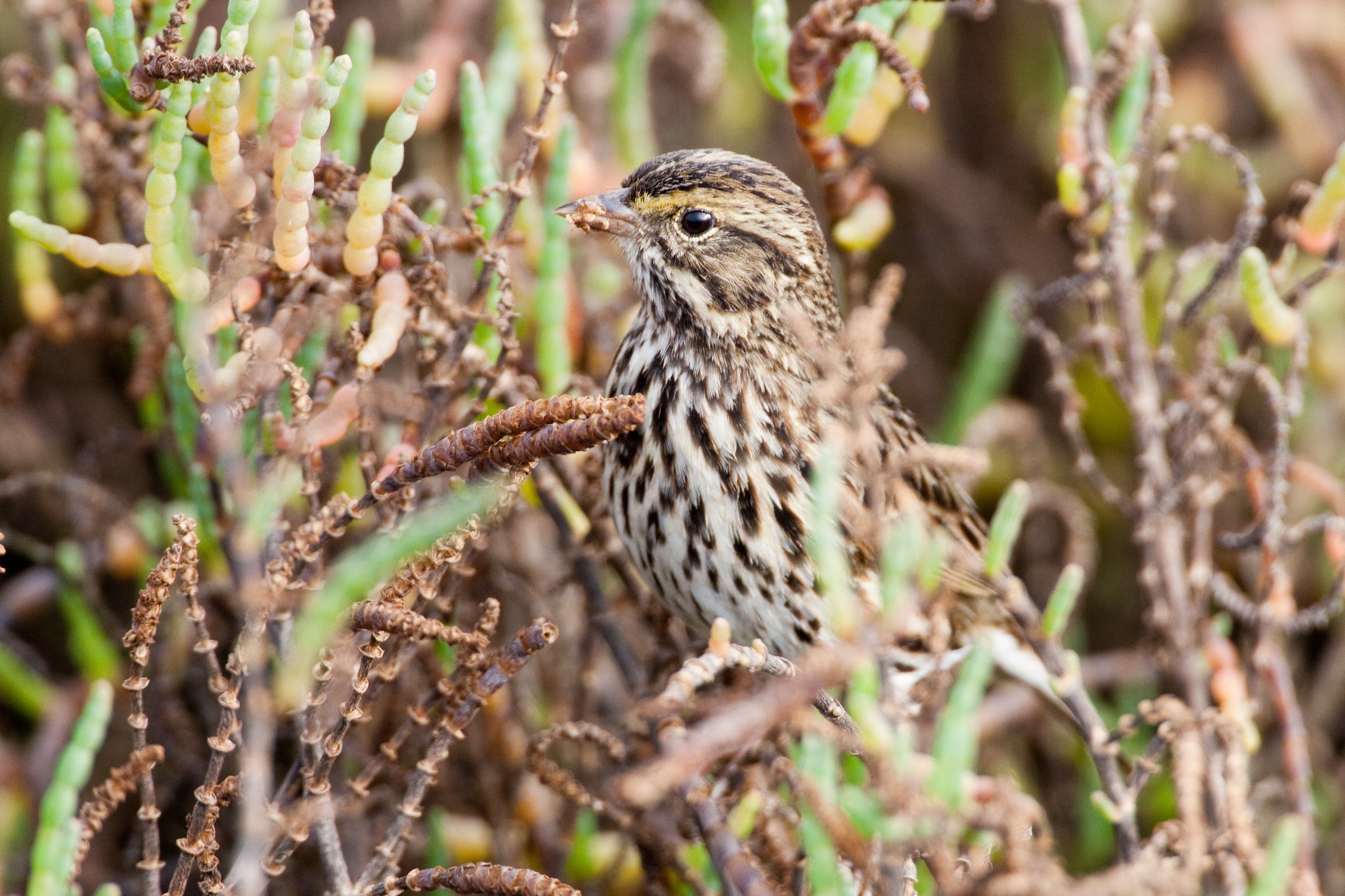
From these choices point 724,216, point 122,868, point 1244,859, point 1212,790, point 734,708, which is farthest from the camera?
point 122,868

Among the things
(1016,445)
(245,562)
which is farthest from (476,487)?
(1016,445)

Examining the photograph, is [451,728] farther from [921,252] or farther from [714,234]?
[921,252]

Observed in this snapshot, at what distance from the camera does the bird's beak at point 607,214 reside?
2340mm

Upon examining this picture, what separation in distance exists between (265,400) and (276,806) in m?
A: 0.57

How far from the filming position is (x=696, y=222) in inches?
101

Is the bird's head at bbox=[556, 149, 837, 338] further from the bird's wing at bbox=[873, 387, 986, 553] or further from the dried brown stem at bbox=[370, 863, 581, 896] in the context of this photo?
the dried brown stem at bbox=[370, 863, 581, 896]

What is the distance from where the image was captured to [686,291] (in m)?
2.59

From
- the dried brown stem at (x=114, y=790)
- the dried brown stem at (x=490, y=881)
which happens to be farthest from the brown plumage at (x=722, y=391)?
the dried brown stem at (x=114, y=790)

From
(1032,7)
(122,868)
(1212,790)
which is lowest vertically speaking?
(1212,790)

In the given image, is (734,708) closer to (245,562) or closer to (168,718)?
(245,562)

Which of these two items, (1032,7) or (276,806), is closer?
(276,806)

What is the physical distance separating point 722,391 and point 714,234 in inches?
11.5

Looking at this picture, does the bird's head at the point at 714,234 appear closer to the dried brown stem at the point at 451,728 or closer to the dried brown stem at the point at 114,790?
the dried brown stem at the point at 451,728

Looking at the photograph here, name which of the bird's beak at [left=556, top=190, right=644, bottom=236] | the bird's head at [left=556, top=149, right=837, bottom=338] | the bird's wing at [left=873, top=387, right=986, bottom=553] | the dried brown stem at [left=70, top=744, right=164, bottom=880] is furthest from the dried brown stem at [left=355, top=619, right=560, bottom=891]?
the bird's wing at [left=873, top=387, right=986, bottom=553]
